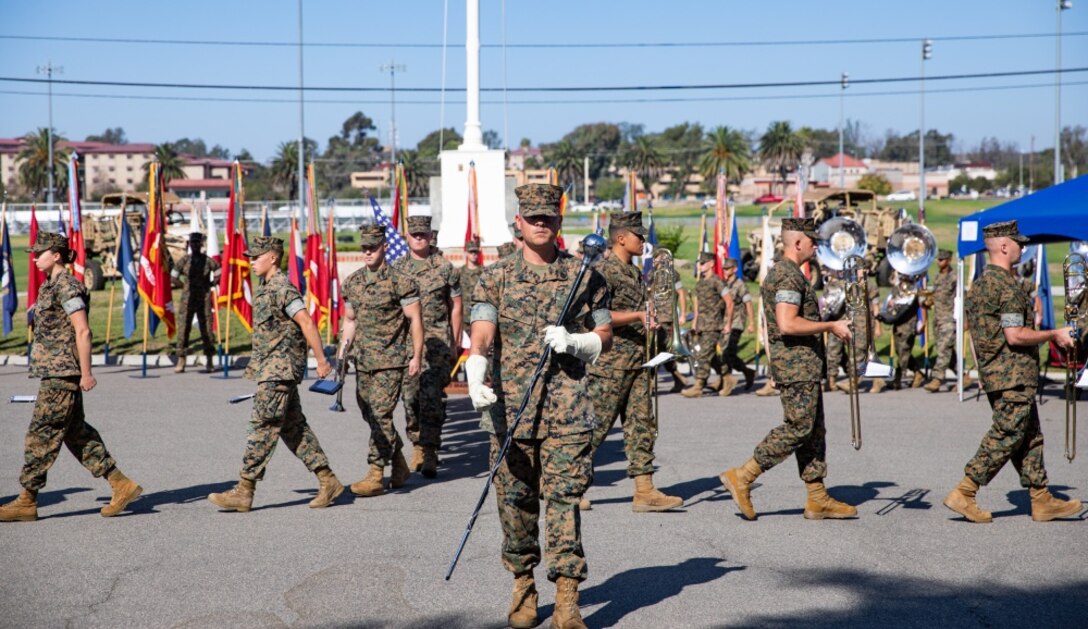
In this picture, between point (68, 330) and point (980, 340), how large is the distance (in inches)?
246

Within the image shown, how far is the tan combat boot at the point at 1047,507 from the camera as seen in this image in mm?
7672

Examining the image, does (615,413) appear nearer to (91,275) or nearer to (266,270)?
(266,270)

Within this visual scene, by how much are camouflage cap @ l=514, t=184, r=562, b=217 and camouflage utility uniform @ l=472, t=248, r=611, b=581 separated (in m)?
0.27

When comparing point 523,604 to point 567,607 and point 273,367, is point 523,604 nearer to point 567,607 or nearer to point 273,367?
point 567,607

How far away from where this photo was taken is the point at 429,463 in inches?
373

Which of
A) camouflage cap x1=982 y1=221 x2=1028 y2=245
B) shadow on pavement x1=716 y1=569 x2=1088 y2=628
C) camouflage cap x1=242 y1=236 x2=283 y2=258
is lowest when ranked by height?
shadow on pavement x1=716 y1=569 x2=1088 y2=628

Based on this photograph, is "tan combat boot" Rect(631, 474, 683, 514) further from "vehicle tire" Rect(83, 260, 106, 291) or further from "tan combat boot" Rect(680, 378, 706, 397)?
"vehicle tire" Rect(83, 260, 106, 291)

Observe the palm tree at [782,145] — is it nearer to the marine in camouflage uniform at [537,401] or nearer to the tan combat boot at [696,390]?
the tan combat boot at [696,390]

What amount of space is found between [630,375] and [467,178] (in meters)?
13.2

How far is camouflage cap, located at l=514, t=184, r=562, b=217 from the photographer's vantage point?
217 inches

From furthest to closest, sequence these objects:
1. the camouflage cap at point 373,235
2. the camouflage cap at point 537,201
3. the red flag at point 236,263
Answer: the red flag at point 236,263, the camouflage cap at point 373,235, the camouflage cap at point 537,201

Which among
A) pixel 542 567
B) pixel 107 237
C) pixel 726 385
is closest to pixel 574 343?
pixel 542 567

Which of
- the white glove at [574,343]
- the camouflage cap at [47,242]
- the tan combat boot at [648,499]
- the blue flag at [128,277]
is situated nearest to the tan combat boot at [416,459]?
the tan combat boot at [648,499]

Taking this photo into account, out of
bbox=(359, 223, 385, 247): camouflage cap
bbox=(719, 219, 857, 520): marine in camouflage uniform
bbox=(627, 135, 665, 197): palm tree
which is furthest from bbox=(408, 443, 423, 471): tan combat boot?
bbox=(627, 135, 665, 197): palm tree
